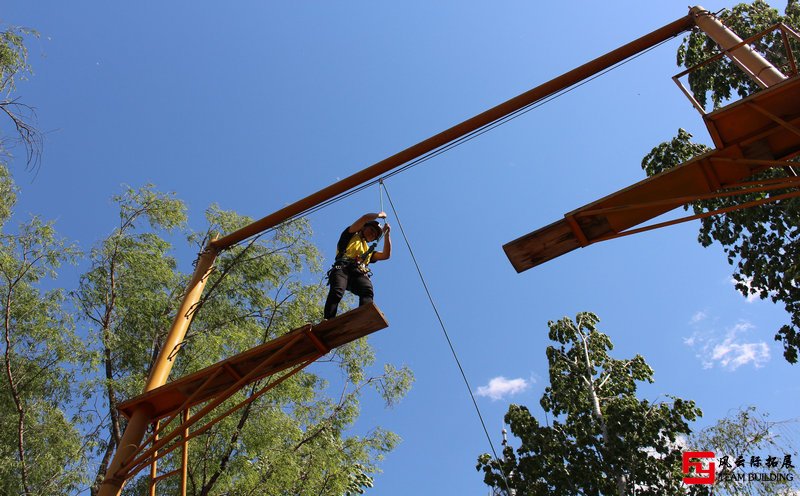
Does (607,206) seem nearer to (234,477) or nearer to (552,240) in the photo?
(552,240)

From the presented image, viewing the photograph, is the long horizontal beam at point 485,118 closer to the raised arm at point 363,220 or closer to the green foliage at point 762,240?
the raised arm at point 363,220

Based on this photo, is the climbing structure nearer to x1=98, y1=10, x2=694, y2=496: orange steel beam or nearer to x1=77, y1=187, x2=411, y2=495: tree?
x1=98, y1=10, x2=694, y2=496: orange steel beam

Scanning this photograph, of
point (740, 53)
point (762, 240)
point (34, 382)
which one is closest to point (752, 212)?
point (762, 240)

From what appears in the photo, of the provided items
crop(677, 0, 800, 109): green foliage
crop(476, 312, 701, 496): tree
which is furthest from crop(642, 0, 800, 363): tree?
crop(476, 312, 701, 496): tree

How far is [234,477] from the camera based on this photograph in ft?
29.4

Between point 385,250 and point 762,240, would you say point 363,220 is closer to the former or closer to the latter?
point 385,250

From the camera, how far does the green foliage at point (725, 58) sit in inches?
427

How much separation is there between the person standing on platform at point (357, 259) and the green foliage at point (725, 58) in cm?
844

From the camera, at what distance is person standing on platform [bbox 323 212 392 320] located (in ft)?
18.5

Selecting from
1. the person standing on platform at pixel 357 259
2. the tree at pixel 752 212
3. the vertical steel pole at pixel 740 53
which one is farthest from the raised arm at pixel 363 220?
the tree at pixel 752 212

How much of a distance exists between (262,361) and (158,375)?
1.27 meters

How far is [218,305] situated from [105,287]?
1846 mm

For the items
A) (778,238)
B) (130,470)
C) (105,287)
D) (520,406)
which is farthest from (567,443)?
(130,470)

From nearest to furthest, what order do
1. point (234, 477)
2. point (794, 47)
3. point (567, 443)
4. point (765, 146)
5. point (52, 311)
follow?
point (765, 146) → point (234, 477) → point (52, 311) → point (794, 47) → point (567, 443)
